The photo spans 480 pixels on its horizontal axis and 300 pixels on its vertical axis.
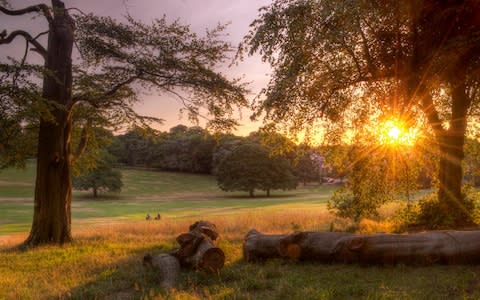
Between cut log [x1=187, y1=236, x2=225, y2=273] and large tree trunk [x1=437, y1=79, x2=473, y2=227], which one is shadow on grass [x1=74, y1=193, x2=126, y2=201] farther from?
cut log [x1=187, y1=236, x2=225, y2=273]

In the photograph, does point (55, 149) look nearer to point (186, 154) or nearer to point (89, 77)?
point (89, 77)

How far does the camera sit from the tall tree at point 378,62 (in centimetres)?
1282

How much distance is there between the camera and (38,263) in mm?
13219

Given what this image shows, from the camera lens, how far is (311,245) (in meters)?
11.1

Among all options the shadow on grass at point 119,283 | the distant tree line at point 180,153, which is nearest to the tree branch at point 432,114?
the shadow on grass at point 119,283

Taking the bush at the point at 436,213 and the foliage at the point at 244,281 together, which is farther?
the bush at the point at 436,213

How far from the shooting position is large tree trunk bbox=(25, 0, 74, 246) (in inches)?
693

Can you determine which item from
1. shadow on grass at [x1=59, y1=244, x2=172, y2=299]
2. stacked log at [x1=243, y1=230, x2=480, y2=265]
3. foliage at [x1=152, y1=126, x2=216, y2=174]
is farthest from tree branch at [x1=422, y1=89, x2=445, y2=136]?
foliage at [x1=152, y1=126, x2=216, y2=174]

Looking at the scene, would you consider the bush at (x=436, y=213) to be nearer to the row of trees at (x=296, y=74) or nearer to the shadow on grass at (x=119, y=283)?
the row of trees at (x=296, y=74)

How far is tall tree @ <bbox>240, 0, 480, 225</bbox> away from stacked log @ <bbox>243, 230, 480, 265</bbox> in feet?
16.0

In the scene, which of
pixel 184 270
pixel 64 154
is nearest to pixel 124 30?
pixel 64 154

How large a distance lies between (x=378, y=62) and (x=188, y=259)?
9552mm

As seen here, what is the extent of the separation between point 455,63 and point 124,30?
39.2 ft

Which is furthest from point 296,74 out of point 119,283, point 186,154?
point 186,154
